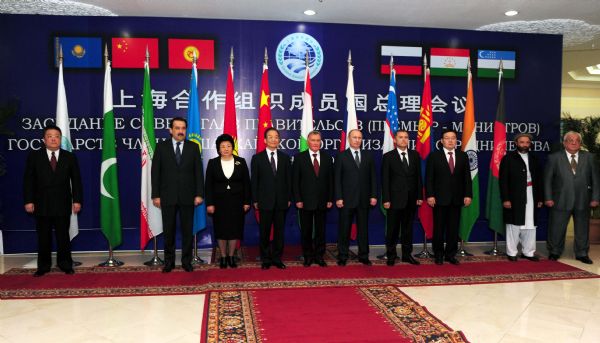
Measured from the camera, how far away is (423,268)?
5.02 m

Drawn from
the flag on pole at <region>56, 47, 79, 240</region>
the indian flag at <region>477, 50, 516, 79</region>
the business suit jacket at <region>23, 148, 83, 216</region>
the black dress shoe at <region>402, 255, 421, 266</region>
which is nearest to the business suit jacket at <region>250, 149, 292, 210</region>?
the black dress shoe at <region>402, 255, 421, 266</region>

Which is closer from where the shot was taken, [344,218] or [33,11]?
[344,218]

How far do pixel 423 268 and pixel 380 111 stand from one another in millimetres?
2242

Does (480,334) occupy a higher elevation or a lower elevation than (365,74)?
lower

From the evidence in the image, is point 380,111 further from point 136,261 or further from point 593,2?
point 136,261

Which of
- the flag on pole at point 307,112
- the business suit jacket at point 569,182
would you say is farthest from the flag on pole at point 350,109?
the business suit jacket at point 569,182

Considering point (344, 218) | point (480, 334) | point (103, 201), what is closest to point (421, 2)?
point (344, 218)

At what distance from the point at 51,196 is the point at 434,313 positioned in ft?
12.4

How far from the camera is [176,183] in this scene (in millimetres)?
4812

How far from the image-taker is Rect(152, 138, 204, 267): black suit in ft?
15.7

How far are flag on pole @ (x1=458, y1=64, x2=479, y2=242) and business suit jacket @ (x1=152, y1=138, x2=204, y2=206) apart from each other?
3.18m

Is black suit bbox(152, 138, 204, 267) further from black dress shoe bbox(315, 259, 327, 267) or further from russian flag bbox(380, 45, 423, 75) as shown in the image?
russian flag bbox(380, 45, 423, 75)

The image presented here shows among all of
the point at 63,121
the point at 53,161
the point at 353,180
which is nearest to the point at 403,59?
the point at 353,180

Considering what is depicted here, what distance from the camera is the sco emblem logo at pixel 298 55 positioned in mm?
6023
